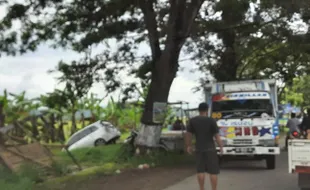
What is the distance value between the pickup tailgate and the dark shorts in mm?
1458

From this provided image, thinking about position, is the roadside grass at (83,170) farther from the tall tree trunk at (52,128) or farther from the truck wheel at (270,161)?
the tall tree trunk at (52,128)

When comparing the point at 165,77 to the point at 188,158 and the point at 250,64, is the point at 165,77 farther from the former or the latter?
the point at 250,64

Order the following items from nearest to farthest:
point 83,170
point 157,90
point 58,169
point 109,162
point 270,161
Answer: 1. point 58,169
2. point 83,170
3. point 270,161
4. point 109,162
5. point 157,90

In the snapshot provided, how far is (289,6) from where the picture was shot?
14.2 meters

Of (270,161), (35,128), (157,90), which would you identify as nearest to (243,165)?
(270,161)

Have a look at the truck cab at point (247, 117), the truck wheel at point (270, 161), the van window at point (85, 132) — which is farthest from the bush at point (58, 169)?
the van window at point (85, 132)

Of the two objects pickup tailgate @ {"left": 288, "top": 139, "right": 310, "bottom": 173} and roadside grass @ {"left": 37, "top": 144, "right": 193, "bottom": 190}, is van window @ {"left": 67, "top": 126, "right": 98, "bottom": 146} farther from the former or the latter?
pickup tailgate @ {"left": 288, "top": 139, "right": 310, "bottom": 173}

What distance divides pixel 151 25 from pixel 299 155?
29.8 ft

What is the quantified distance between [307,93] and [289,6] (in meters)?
41.5

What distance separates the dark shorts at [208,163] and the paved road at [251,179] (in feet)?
6.81

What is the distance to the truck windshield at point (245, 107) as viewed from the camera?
15148 millimetres

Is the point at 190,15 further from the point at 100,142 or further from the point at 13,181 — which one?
the point at 100,142

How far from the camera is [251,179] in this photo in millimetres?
12664

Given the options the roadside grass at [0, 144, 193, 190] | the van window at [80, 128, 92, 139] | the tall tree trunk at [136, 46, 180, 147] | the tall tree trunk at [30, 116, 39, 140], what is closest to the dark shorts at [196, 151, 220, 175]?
the roadside grass at [0, 144, 193, 190]
